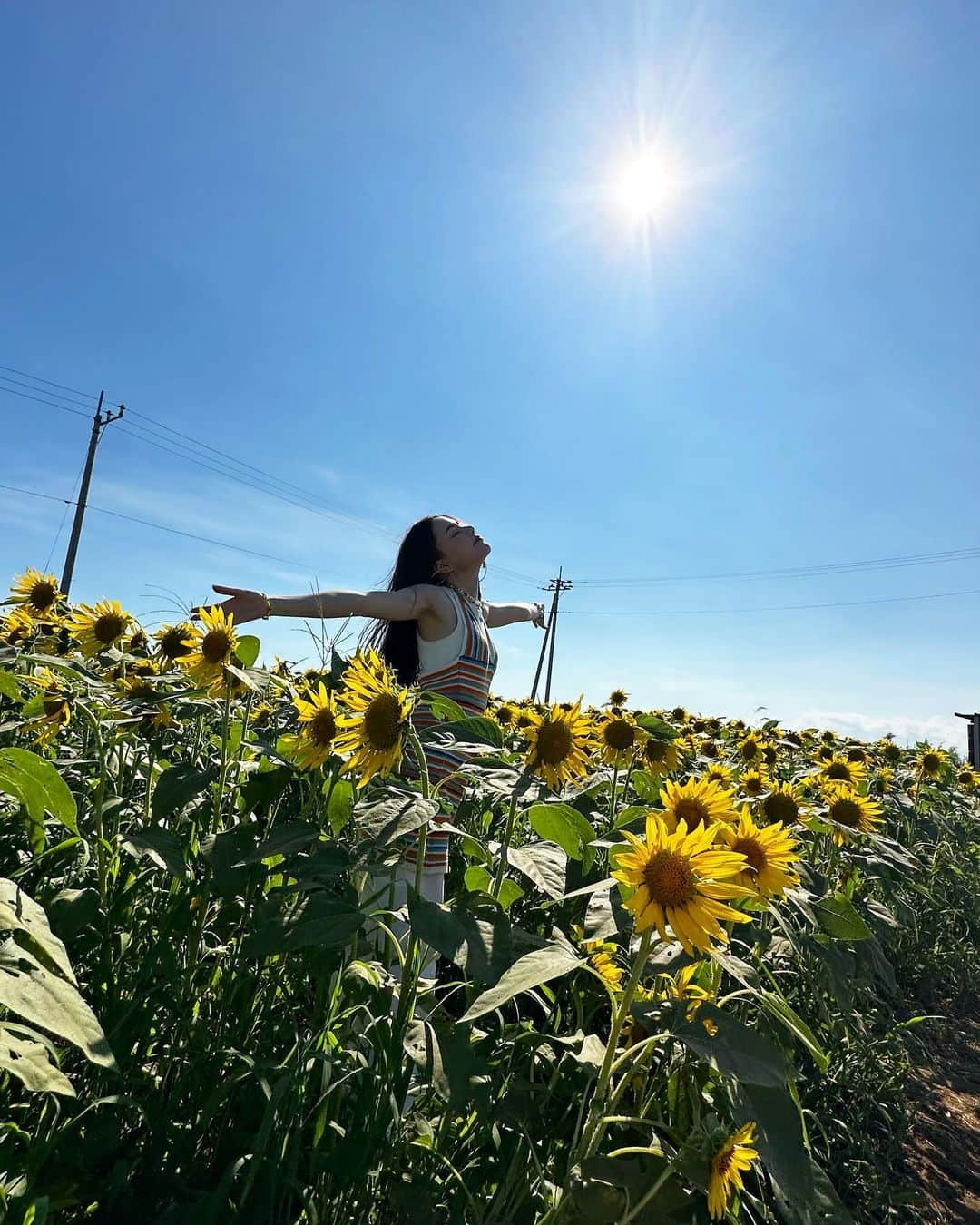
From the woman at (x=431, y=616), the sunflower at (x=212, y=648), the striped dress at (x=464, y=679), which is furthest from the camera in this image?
the striped dress at (x=464, y=679)

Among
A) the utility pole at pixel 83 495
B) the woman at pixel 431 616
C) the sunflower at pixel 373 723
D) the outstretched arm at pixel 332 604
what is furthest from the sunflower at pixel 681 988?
the utility pole at pixel 83 495

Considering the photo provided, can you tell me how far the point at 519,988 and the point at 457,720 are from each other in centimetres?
55

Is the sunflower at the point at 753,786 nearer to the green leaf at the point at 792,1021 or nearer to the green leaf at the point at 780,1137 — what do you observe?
the green leaf at the point at 792,1021

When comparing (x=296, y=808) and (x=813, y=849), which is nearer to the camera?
(x=813, y=849)

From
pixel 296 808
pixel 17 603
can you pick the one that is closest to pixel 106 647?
pixel 17 603

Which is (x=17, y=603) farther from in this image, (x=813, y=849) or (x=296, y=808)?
(x=813, y=849)

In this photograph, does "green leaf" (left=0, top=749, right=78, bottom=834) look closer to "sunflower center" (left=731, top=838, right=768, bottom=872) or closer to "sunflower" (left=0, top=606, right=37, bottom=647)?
"sunflower center" (left=731, top=838, right=768, bottom=872)

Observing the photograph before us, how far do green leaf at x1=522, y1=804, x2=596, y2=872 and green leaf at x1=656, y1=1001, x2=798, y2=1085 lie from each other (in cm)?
28

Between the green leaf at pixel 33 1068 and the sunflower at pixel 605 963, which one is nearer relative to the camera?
the green leaf at pixel 33 1068

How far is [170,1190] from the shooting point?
1158 millimetres

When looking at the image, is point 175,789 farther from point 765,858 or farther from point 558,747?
point 765,858

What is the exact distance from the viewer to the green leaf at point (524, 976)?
2.94 ft

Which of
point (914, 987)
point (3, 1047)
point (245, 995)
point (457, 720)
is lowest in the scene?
point (914, 987)

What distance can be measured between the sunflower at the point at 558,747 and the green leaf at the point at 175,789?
0.66m
